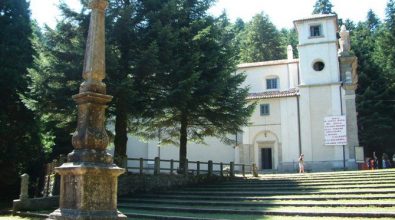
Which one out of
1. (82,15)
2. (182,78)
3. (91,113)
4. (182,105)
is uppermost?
(82,15)

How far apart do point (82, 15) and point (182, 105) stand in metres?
6.38

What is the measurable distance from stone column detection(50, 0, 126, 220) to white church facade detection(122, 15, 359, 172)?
2830 cm

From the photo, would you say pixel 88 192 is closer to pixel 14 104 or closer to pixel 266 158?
pixel 14 104

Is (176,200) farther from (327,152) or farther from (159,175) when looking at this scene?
(327,152)

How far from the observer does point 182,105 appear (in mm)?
20531

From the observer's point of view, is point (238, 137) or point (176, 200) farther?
point (238, 137)

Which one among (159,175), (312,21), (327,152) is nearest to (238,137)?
(327,152)

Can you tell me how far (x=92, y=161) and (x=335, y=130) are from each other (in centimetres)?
3057

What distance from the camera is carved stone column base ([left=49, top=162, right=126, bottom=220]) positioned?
295 inches

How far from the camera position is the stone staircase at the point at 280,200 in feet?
44.2

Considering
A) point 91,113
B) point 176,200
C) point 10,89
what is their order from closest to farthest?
point 91,113
point 176,200
point 10,89

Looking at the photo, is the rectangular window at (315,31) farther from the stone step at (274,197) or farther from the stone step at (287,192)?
the stone step at (274,197)

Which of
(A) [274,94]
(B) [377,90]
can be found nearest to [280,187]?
(A) [274,94]

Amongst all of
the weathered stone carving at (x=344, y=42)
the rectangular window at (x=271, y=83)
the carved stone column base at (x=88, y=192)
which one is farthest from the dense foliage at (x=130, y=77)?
the rectangular window at (x=271, y=83)
